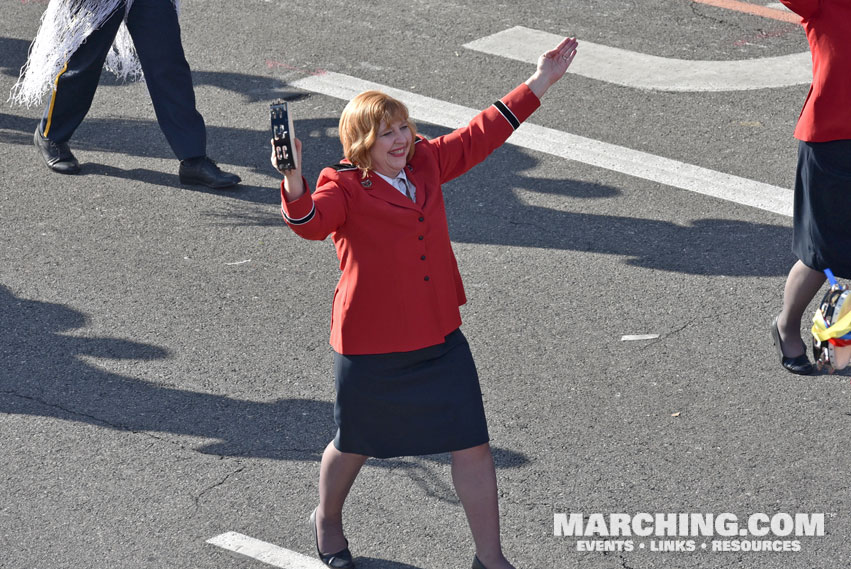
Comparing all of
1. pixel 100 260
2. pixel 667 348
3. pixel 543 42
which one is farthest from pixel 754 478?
pixel 543 42

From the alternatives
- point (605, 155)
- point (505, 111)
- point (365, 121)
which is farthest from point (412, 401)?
point (605, 155)

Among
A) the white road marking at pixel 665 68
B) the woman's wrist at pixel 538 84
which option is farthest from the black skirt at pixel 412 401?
the white road marking at pixel 665 68

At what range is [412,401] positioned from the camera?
4.32 m

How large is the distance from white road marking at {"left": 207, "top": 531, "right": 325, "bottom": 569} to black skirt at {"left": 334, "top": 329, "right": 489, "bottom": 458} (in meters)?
0.59

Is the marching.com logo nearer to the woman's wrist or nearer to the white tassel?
the woman's wrist

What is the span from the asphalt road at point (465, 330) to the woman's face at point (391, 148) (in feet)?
4.77

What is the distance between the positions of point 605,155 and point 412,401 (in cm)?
422

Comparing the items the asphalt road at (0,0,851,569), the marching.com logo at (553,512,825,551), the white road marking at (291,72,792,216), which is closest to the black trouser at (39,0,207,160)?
the asphalt road at (0,0,851,569)

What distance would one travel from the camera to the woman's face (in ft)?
14.0

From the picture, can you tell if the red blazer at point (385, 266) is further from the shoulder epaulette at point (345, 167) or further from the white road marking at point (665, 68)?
the white road marking at point (665, 68)

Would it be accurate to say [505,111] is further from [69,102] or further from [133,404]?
[69,102]

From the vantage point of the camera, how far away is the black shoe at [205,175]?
7891 millimetres

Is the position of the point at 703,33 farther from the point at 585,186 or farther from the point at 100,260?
the point at 100,260

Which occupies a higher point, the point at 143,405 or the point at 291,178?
the point at 291,178
